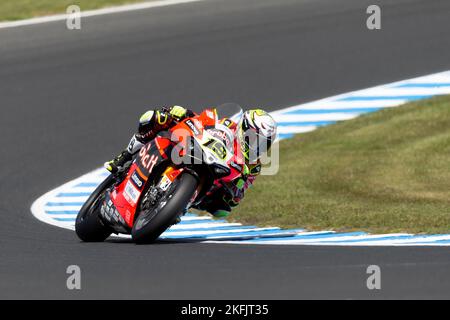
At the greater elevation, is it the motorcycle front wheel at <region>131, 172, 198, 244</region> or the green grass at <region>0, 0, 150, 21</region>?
the green grass at <region>0, 0, 150, 21</region>

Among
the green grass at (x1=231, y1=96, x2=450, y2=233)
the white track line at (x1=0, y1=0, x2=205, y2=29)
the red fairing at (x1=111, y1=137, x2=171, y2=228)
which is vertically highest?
the white track line at (x1=0, y1=0, x2=205, y2=29)

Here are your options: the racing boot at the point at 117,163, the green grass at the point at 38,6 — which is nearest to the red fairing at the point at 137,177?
the racing boot at the point at 117,163

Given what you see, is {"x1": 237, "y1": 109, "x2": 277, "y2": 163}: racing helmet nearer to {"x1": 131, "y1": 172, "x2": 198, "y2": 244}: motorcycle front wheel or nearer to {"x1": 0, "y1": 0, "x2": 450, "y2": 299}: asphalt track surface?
{"x1": 131, "y1": 172, "x2": 198, "y2": 244}: motorcycle front wheel

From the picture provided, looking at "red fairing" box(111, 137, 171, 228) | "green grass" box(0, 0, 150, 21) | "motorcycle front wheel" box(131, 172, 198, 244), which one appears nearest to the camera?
"motorcycle front wheel" box(131, 172, 198, 244)

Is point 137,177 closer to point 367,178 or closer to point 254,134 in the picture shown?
point 254,134

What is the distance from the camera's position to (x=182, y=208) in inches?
427

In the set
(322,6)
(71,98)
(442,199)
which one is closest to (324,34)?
(322,6)

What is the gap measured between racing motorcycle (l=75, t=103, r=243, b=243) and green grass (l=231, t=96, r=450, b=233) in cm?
222

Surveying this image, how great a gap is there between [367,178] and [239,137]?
471cm

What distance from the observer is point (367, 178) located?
52.3 feet

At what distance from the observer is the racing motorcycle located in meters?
11.0

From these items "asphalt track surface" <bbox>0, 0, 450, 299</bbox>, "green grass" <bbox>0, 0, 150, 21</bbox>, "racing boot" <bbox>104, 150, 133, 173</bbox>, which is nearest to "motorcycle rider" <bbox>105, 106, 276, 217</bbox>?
"racing boot" <bbox>104, 150, 133, 173</bbox>

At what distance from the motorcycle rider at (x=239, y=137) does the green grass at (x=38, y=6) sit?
11.2 metres

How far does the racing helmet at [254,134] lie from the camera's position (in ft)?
37.9
